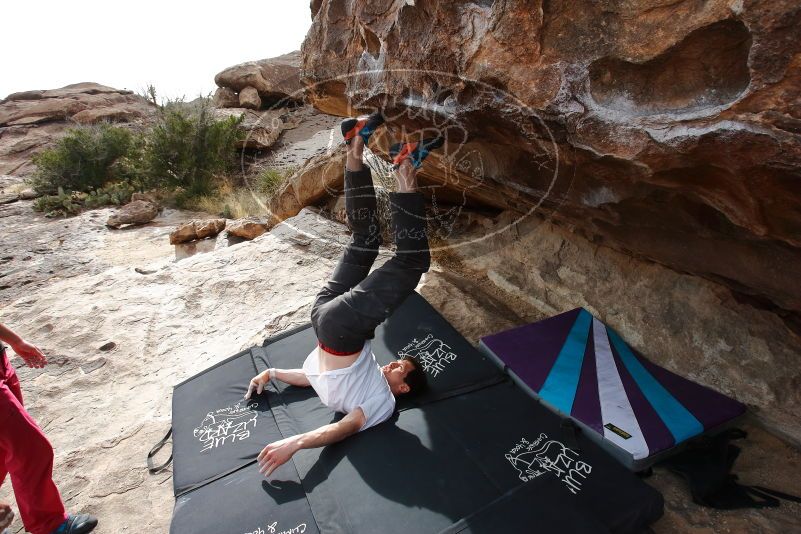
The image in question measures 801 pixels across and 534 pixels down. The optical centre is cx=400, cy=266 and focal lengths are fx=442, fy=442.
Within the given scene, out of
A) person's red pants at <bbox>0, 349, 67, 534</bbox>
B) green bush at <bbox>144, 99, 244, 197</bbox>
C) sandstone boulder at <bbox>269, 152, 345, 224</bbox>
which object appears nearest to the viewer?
person's red pants at <bbox>0, 349, 67, 534</bbox>

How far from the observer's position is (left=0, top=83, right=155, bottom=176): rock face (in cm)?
1420

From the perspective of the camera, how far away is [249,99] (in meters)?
14.3

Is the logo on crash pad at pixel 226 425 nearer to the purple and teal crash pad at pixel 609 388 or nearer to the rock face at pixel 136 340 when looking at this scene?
the rock face at pixel 136 340

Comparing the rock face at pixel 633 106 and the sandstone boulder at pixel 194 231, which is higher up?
the rock face at pixel 633 106

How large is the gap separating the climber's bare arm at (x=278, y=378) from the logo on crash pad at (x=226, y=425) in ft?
0.31

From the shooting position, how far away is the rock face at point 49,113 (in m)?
14.2

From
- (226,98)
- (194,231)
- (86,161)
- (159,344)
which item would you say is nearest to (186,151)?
(86,161)

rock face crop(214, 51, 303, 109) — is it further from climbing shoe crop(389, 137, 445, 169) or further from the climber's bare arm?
climbing shoe crop(389, 137, 445, 169)

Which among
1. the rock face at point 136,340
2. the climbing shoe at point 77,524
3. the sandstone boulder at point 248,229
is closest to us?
the climbing shoe at point 77,524

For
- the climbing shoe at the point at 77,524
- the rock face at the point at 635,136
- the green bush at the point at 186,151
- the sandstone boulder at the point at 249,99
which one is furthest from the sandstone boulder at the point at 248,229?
the sandstone boulder at the point at 249,99

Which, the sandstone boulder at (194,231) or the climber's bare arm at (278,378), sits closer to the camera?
the climber's bare arm at (278,378)

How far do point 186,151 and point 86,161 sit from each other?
312 cm

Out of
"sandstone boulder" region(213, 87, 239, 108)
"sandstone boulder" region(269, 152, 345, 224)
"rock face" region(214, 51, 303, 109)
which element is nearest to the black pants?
"sandstone boulder" region(269, 152, 345, 224)

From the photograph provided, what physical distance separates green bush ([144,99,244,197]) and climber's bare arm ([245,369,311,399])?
8426mm
